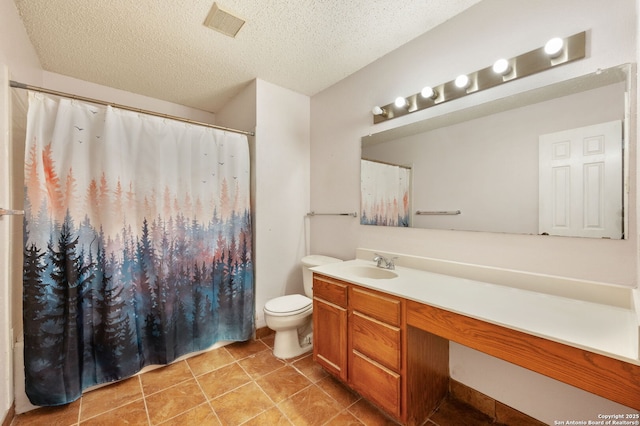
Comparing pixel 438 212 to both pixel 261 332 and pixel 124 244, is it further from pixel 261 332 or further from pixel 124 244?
pixel 124 244

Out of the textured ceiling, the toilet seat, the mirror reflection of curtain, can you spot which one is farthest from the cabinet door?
the textured ceiling

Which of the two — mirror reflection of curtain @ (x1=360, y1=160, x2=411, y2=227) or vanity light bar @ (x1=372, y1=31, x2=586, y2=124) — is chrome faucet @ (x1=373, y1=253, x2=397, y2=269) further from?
vanity light bar @ (x1=372, y1=31, x2=586, y2=124)

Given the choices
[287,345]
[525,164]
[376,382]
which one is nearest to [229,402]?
[287,345]

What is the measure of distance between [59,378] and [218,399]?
952mm

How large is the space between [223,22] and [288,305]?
209cm

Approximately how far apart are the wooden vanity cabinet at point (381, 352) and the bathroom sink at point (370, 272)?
0.26 m

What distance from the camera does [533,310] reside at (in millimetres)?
1079

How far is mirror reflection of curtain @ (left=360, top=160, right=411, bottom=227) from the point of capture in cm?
188

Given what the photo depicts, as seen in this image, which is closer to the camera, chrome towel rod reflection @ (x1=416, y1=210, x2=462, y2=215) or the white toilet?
chrome towel rod reflection @ (x1=416, y1=210, x2=462, y2=215)

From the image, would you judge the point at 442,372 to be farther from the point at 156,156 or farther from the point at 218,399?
the point at 156,156

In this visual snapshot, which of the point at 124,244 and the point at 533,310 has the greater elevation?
the point at 124,244

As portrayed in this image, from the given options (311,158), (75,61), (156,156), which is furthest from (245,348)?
(75,61)

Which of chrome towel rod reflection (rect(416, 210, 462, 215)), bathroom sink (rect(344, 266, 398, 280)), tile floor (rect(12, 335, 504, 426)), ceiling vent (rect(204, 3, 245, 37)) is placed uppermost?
ceiling vent (rect(204, 3, 245, 37))

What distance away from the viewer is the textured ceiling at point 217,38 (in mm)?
1540
